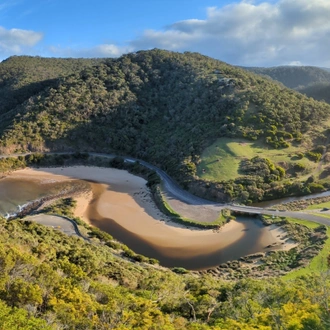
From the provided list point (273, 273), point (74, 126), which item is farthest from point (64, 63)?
point (273, 273)

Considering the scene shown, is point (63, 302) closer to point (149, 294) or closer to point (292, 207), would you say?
point (149, 294)

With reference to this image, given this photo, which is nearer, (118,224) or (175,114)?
(118,224)

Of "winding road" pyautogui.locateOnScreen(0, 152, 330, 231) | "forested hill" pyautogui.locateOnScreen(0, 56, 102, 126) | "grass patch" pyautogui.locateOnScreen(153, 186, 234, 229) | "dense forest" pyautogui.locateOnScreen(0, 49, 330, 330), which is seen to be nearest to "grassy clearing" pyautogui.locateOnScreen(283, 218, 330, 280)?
"dense forest" pyautogui.locateOnScreen(0, 49, 330, 330)

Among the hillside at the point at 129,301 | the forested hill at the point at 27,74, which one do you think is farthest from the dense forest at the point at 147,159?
the forested hill at the point at 27,74

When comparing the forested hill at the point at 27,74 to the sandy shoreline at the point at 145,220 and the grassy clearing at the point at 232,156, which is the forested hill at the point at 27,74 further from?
the grassy clearing at the point at 232,156

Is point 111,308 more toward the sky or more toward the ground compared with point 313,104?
more toward the ground

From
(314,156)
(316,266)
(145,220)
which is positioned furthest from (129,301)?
(314,156)

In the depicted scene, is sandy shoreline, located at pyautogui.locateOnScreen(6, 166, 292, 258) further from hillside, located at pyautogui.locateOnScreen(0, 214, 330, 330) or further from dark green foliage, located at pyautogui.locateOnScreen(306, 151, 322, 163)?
dark green foliage, located at pyautogui.locateOnScreen(306, 151, 322, 163)

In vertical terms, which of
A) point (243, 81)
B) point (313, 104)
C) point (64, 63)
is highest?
point (64, 63)
